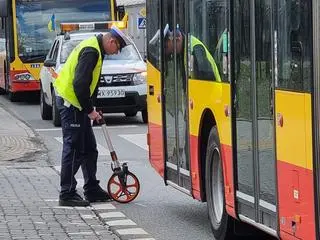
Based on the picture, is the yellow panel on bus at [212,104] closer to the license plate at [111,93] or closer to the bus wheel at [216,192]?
the bus wheel at [216,192]

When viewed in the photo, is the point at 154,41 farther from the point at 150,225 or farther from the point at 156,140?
the point at 150,225

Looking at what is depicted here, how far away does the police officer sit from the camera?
34.3ft

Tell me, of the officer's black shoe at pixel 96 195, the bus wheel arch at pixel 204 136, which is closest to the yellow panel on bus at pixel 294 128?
the bus wheel arch at pixel 204 136

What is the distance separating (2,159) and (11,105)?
43.6ft

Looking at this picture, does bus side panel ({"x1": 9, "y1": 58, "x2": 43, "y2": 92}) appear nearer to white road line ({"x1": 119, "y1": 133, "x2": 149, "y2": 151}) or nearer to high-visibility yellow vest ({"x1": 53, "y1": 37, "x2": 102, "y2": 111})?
white road line ({"x1": 119, "y1": 133, "x2": 149, "y2": 151})

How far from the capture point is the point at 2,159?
15492 millimetres

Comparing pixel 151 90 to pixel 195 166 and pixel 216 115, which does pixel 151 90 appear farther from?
pixel 216 115

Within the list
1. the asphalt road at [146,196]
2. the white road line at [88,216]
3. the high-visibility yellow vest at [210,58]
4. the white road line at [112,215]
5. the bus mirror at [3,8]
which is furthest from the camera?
the bus mirror at [3,8]

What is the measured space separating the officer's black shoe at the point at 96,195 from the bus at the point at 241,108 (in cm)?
80

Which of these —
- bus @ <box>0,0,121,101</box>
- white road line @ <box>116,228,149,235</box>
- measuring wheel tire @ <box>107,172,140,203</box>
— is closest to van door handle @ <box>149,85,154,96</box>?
measuring wheel tire @ <box>107,172,140,203</box>

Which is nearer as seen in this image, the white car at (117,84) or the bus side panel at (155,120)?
the bus side panel at (155,120)

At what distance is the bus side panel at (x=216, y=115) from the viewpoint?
786cm

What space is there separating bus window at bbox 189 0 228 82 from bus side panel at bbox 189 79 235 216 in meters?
0.09

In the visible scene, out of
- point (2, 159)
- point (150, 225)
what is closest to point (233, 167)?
point (150, 225)
